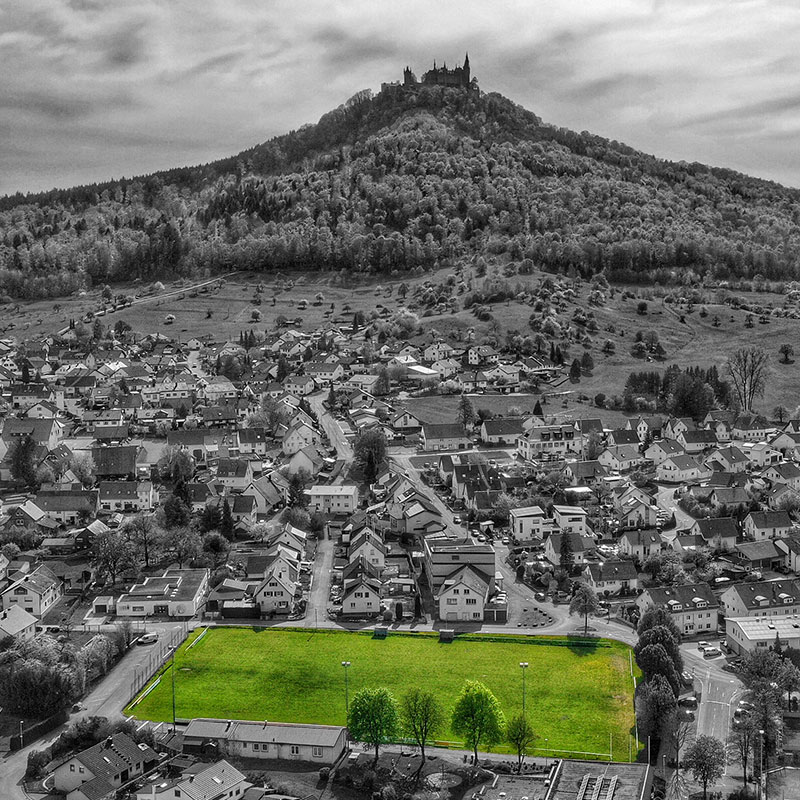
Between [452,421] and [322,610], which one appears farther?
[452,421]

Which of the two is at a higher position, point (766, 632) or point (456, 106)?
point (456, 106)

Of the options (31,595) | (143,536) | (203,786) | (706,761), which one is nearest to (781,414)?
(143,536)

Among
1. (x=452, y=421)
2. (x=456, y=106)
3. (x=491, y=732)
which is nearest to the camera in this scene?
(x=491, y=732)

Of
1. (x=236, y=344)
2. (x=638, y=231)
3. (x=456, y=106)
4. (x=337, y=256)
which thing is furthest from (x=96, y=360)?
(x=456, y=106)

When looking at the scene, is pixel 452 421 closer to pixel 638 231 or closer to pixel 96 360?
pixel 96 360

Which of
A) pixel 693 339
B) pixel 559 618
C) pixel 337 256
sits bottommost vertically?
pixel 559 618

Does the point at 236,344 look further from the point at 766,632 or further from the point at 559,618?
the point at 766,632

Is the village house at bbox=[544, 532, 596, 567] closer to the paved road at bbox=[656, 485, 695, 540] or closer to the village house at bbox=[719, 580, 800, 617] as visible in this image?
the paved road at bbox=[656, 485, 695, 540]

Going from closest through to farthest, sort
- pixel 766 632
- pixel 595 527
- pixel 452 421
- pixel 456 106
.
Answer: pixel 766 632
pixel 595 527
pixel 452 421
pixel 456 106
